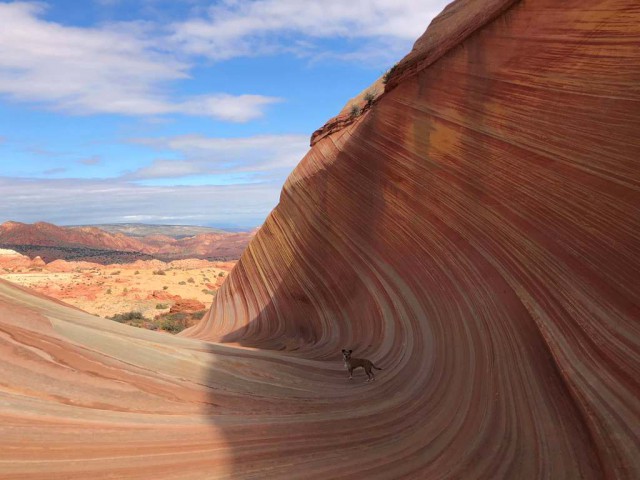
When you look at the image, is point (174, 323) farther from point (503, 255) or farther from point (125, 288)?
point (503, 255)

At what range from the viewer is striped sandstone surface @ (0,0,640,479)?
3.68 meters

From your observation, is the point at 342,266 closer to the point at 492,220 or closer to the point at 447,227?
the point at 447,227

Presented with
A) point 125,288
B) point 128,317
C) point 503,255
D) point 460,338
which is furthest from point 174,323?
point 503,255

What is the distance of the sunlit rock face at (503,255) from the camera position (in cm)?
402

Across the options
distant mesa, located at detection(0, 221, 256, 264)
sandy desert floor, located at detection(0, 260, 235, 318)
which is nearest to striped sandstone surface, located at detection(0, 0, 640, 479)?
sandy desert floor, located at detection(0, 260, 235, 318)

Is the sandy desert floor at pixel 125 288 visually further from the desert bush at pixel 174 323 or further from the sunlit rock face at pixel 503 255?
the sunlit rock face at pixel 503 255

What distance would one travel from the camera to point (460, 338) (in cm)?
593

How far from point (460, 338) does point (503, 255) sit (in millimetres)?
1211

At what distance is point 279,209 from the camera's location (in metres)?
13.1

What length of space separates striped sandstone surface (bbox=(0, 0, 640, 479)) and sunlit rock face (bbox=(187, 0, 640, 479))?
0.02 meters

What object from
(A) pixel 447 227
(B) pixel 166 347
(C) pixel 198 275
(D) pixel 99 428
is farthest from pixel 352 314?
(C) pixel 198 275

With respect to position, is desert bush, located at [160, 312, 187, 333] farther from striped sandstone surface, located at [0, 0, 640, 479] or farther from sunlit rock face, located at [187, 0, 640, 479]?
striped sandstone surface, located at [0, 0, 640, 479]

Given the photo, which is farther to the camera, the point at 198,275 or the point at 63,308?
the point at 198,275

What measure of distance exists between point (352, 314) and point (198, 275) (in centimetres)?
2650
